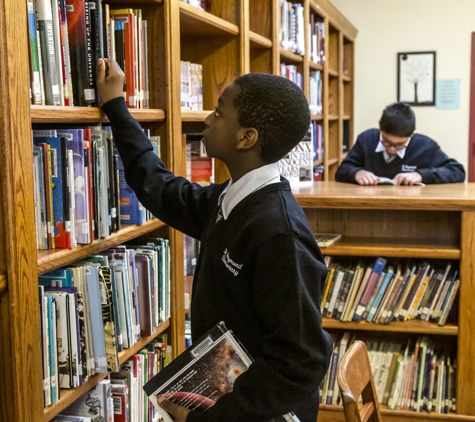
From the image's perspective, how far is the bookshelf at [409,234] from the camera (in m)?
2.33

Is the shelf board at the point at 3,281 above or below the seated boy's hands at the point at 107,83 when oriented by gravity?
below

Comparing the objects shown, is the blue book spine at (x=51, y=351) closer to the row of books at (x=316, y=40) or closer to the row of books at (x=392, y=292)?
the row of books at (x=392, y=292)

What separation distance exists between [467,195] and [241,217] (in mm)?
1438

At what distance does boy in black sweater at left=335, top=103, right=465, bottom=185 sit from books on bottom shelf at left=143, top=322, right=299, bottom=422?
2.01m

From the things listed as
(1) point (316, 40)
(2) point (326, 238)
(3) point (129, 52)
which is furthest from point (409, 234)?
(1) point (316, 40)

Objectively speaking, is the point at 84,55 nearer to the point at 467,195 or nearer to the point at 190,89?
the point at 190,89

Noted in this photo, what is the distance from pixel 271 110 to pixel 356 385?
2.02ft

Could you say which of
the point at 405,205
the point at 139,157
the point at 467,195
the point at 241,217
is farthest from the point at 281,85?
the point at 467,195

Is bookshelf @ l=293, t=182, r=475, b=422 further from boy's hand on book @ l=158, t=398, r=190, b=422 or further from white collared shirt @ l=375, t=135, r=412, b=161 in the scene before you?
boy's hand on book @ l=158, t=398, r=190, b=422

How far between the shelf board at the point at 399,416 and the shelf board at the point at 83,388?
0.96m

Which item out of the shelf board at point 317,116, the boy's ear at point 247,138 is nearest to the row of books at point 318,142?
the shelf board at point 317,116

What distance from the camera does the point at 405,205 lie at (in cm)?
232

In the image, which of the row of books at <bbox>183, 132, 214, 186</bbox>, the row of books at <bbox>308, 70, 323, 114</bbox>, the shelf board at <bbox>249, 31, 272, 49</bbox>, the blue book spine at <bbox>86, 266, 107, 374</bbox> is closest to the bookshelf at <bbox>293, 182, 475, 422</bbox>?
the row of books at <bbox>183, 132, 214, 186</bbox>

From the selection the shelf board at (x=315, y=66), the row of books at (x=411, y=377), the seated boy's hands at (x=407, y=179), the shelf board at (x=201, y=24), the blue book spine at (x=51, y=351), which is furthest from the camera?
the shelf board at (x=315, y=66)
